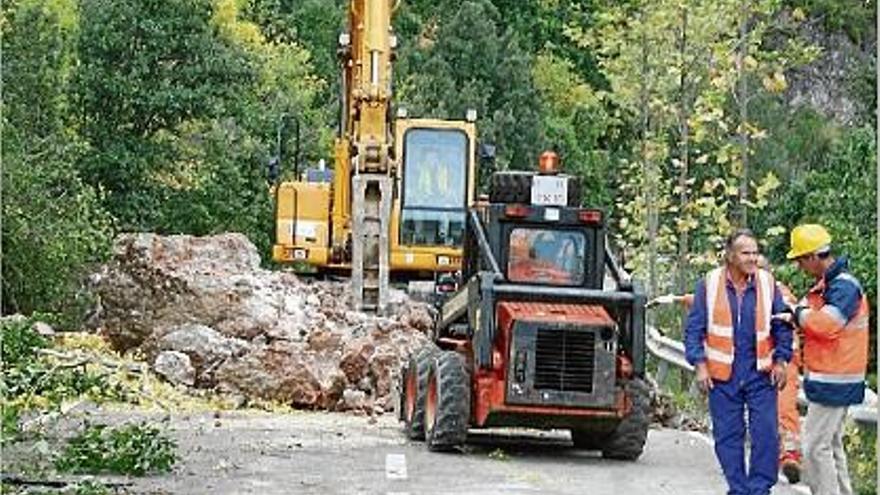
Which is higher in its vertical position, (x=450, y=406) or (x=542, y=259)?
(x=542, y=259)

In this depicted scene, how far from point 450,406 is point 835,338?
5.21 m

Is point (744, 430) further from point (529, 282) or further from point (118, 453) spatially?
point (529, 282)

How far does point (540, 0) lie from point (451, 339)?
216ft

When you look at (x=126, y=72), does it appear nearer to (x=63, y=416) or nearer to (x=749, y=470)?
(x=63, y=416)

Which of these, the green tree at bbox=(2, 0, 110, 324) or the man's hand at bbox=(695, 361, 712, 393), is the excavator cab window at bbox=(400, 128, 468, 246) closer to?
the green tree at bbox=(2, 0, 110, 324)

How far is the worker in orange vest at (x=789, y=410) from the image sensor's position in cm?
1321

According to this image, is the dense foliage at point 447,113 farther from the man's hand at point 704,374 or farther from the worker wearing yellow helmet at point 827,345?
the man's hand at point 704,374

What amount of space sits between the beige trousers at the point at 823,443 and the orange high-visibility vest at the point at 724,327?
45cm

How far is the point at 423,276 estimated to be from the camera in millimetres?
34938

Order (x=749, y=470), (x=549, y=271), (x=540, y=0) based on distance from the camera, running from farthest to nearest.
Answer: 1. (x=540, y=0)
2. (x=549, y=271)
3. (x=749, y=470)

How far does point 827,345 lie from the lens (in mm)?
12344

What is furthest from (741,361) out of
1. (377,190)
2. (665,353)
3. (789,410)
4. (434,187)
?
(434,187)

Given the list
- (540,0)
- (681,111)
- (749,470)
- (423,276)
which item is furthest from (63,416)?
(540,0)

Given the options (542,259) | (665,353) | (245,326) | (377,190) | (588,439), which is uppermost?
(377,190)
